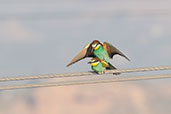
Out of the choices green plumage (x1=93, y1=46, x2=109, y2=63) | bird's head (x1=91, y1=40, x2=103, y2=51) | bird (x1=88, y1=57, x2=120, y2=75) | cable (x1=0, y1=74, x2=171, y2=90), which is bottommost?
cable (x1=0, y1=74, x2=171, y2=90)

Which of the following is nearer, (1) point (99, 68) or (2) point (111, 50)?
(1) point (99, 68)

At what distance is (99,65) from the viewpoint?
10102 millimetres

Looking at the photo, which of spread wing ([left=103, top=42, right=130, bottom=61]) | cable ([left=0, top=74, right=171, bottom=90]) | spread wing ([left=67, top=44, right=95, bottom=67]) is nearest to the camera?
cable ([left=0, top=74, right=171, bottom=90])

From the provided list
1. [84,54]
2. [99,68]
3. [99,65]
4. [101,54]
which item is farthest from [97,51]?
[99,68]

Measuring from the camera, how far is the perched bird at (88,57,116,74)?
998cm

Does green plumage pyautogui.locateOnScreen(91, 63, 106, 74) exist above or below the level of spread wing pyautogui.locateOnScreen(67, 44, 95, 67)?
below

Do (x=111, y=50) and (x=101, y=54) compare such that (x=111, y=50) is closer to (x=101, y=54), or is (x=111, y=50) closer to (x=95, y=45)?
(x=101, y=54)

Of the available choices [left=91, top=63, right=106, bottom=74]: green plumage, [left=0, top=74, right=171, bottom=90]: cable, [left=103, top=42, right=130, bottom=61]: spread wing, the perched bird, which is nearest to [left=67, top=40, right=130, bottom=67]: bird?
[left=103, top=42, right=130, bottom=61]: spread wing

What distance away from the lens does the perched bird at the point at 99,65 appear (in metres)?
9.98

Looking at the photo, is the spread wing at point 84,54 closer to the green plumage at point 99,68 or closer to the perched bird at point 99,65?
the perched bird at point 99,65

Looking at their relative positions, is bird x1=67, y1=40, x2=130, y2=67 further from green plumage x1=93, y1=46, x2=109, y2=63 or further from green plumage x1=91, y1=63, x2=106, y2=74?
green plumage x1=91, y1=63, x2=106, y2=74

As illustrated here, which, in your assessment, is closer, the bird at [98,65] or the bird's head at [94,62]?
the bird at [98,65]

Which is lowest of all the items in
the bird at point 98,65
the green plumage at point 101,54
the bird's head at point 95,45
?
the bird at point 98,65

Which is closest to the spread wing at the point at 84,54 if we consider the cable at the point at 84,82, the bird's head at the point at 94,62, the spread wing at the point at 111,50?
the bird's head at the point at 94,62
